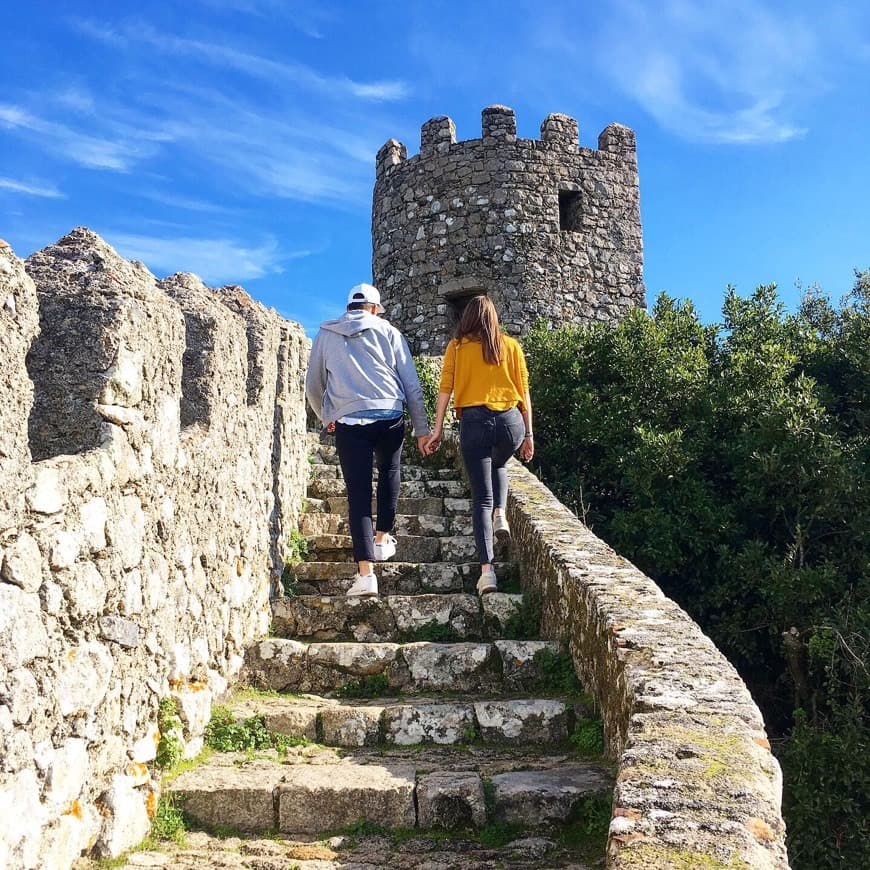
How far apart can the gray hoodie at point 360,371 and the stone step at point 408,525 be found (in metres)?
1.26

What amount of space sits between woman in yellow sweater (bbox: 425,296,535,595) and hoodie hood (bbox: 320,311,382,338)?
0.58 m

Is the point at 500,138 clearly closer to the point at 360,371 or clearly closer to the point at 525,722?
the point at 360,371

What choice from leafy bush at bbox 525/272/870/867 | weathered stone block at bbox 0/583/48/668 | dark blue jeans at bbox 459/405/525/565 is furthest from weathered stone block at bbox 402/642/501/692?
leafy bush at bbox 525/272/870/867

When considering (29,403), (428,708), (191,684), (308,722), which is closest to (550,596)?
(428,708)

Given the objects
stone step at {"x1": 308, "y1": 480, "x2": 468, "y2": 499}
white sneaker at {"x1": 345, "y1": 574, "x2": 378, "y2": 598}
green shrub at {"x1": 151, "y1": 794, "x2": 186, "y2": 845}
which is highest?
stone step at {"x1": 308, "y1": 480, "x2": 468, "y2": 499}

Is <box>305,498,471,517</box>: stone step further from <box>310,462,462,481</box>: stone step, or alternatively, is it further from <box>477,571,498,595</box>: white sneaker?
<box>477,571,498,595</box>: white sneaker

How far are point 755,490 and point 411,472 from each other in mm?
2944

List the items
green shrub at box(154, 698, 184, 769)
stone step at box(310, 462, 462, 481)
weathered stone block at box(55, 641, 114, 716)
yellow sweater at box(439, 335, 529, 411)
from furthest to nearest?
stone step at box(310, 462, 462, 481), yellow sweater at box(439, 335, 529, 411), green shrub at box(154, 698, 184, 769), weathered stone block at box(55, 641, 114, 716)

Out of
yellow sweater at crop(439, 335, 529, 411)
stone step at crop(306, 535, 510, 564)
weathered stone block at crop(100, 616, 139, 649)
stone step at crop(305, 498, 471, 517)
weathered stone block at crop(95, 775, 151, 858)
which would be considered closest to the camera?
weathered stone block at crop(95, 775, 151, 858)

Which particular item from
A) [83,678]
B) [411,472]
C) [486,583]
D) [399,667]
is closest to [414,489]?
[411,472]

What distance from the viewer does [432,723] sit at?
13.2ft

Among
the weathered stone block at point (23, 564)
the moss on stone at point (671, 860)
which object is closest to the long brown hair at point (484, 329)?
the weathered stone block at point (23, 564)

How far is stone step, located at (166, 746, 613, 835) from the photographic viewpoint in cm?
331

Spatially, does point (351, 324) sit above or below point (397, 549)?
above
